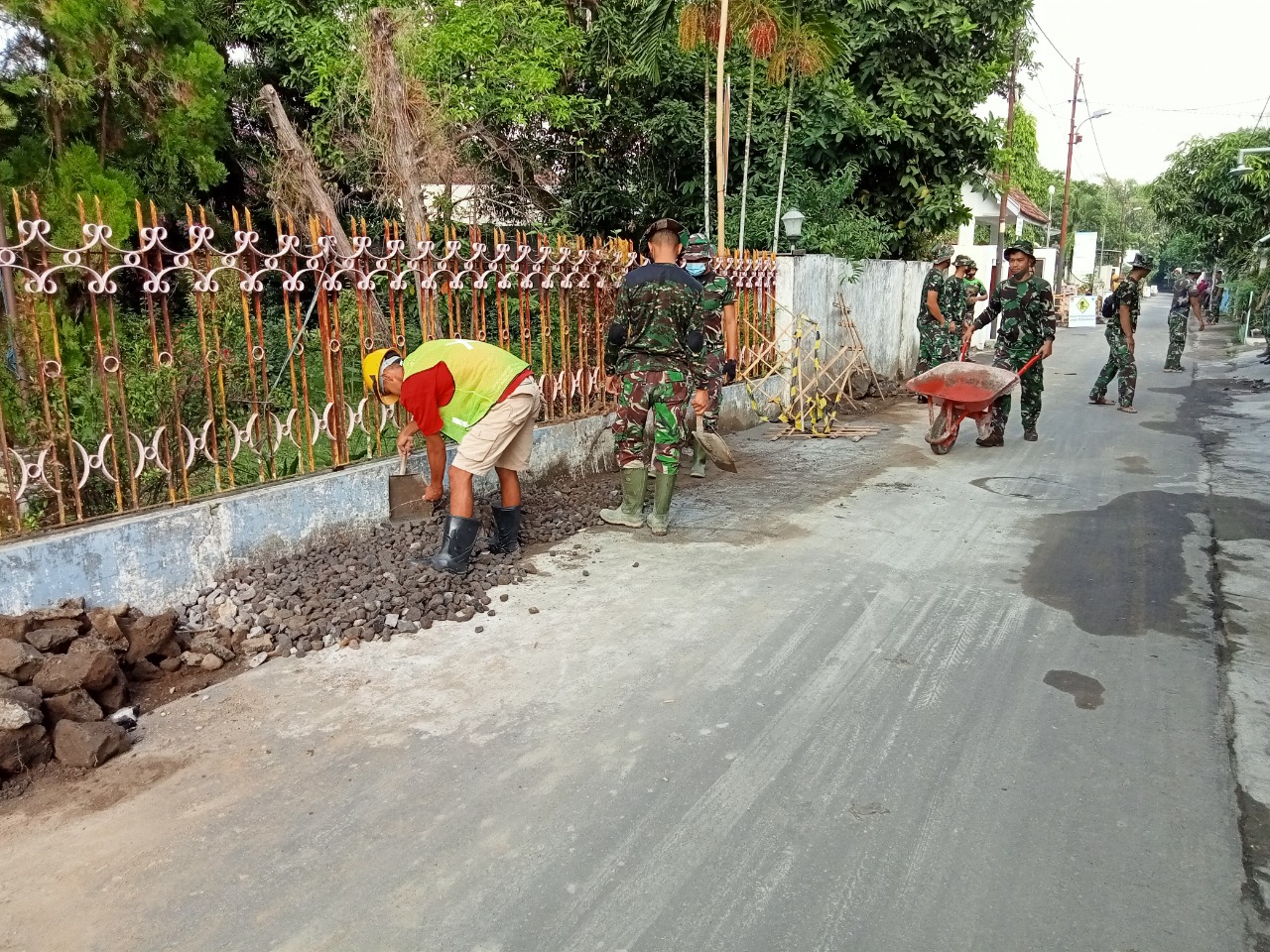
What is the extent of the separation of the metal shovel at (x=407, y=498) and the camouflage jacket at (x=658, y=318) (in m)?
1.44

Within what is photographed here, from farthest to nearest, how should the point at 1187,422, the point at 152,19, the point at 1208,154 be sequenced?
the point at 1208,154 < the point at 1187,422 < the point at 152,19

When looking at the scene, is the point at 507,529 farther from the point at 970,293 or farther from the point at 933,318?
the point at 970,293

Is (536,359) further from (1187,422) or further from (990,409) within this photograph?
(1187,422)

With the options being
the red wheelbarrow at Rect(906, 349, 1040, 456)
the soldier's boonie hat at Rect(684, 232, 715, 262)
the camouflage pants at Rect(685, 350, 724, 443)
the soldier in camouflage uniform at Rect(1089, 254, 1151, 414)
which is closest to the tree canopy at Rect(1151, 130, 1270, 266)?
the soldier in camouflage uniform at Rect(1089, 254, 1151, 414)

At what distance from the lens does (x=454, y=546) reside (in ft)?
15.5

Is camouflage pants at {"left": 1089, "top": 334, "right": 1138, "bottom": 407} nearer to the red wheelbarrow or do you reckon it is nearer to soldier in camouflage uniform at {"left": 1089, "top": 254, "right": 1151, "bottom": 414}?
soldier in camouflage uniform at {"left": 1089, "top": 254, "right": 1151, "bottom": 414}

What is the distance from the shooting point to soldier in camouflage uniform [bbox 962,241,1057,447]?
838 cm

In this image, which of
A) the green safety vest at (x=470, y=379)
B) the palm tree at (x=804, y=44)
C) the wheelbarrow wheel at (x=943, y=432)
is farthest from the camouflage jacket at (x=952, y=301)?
the green safety vest at (x=470, y=379)

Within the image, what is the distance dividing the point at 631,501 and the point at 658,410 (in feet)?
2.06

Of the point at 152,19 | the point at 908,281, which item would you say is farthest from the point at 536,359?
the point at 908,281

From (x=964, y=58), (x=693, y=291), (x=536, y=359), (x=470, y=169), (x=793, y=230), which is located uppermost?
(x=964, y=58)

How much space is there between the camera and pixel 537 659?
3852 mm

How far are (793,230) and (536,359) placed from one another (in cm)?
514

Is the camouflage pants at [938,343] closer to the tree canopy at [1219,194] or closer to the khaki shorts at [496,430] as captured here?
the khaki shorts at [496,430]
